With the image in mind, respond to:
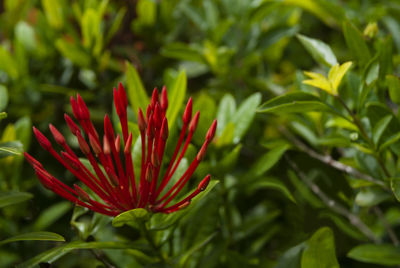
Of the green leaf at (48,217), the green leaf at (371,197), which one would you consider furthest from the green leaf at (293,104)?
the green leaf at (48,217)

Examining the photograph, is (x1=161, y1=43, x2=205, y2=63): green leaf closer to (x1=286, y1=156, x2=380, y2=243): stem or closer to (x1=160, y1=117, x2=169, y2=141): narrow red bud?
(x1=286, y1=156, x2=380, y2=243): stem

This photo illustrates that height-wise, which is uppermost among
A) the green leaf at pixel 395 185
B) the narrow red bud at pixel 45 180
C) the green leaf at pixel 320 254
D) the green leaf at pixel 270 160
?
the narrow red bud at pixel 45 180

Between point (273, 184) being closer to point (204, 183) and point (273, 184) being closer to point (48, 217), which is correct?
point (204, 183)

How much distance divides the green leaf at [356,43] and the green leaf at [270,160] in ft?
0.81

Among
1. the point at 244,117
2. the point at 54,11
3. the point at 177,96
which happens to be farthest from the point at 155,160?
the point at 54,11

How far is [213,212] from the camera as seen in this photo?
38.4 inches

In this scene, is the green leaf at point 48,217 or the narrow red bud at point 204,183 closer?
the narrow red bud at point 204,183

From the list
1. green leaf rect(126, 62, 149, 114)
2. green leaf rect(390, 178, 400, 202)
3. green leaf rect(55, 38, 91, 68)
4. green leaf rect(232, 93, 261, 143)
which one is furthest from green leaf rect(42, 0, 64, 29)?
green leaf rect(390, 178, 400, 202)

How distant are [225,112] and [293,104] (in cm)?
28

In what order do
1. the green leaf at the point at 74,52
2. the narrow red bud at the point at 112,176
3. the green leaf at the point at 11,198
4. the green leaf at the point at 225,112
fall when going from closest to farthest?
the narrow red bud at the point at 112,176 < the green leaf at the point at 11,198 < the green leaf at the point at 225,112 < the green leaf at the point at 74,52

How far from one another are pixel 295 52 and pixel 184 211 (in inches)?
41.0

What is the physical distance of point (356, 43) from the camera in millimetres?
897

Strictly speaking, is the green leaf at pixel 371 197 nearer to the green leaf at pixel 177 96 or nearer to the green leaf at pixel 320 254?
the green leaf at pixel 320 254

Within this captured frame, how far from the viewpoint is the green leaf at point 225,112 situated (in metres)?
1.05
